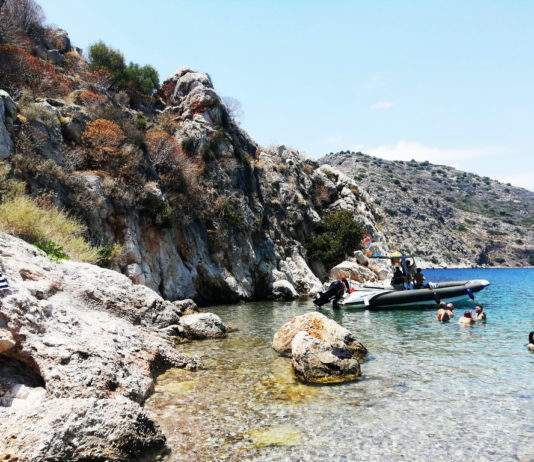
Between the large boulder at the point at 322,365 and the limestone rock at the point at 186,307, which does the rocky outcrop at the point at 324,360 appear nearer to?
the large boulder at the point at 322,365

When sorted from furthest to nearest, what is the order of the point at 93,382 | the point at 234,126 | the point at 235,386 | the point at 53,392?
the point at 234,126, the point at 235,386, the point at 93,382, the point at 53,392

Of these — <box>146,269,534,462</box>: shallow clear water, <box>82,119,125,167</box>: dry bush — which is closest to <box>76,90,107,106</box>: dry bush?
<box>82,119,125,167</box>: dry bush

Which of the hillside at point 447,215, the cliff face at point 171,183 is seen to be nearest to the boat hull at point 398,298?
the cliff face at point 171,183

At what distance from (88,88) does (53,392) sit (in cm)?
2539

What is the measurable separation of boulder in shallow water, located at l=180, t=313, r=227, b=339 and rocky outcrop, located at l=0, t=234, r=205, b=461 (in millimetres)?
2612

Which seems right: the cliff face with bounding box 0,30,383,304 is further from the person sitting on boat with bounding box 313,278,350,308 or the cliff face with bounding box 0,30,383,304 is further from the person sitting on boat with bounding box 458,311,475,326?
the person sitting on boat with bounding box 458,311,475,326

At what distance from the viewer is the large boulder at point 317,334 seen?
1033 cm

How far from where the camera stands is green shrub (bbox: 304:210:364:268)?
118ft

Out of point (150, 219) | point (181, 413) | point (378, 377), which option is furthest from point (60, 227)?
point (378, 377)

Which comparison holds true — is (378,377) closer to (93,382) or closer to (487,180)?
(93,382)

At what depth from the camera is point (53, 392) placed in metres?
5.29

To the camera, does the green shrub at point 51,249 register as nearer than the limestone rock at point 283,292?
Yes

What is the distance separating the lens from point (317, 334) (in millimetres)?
10539

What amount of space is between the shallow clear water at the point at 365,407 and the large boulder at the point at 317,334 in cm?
47
